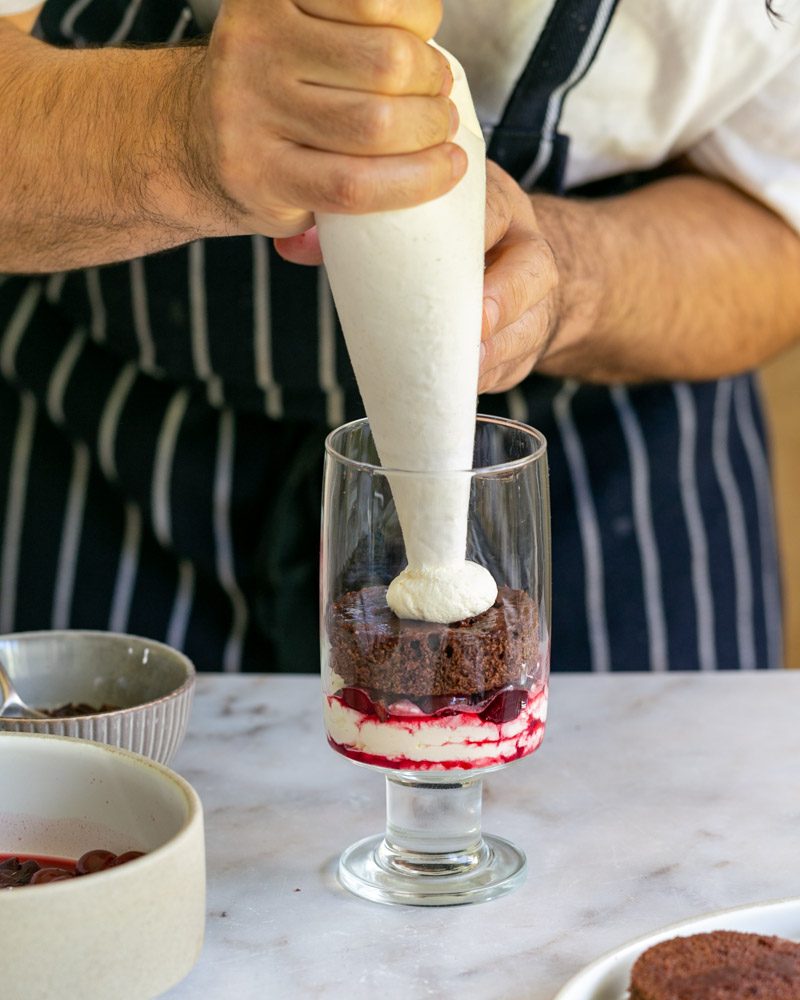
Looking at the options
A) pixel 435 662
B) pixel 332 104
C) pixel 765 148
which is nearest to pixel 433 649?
pixel 435 662

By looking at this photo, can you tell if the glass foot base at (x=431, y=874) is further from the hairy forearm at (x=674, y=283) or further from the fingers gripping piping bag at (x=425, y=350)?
the hairy forearm at (x=674, y=283)

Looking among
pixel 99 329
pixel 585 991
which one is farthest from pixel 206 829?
pixel 99 329

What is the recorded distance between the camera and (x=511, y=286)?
30.0 inches

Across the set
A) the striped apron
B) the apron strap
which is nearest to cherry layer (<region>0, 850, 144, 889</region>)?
the striped apron

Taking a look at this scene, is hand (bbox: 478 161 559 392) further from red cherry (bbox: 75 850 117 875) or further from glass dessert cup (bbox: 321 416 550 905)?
red cherry (bbox: 75 850 117 875)

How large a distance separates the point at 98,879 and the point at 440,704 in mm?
194

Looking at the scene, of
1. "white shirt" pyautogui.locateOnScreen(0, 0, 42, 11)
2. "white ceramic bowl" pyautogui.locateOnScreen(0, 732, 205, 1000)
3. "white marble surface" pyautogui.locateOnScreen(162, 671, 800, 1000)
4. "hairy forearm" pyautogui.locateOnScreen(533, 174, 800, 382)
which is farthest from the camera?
"hairy forearm" pyautogui.locateOnScreen(533, 174, 800, 382)

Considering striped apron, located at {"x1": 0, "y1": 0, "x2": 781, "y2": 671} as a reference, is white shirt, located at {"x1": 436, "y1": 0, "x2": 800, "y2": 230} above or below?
above

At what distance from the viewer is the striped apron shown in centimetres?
108

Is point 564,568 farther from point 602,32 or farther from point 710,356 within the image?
point 602,32

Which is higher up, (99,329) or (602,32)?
(602,32)

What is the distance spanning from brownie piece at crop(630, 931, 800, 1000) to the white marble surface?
0.22 ft

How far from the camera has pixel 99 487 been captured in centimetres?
118

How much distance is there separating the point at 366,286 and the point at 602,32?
45 centimetres
